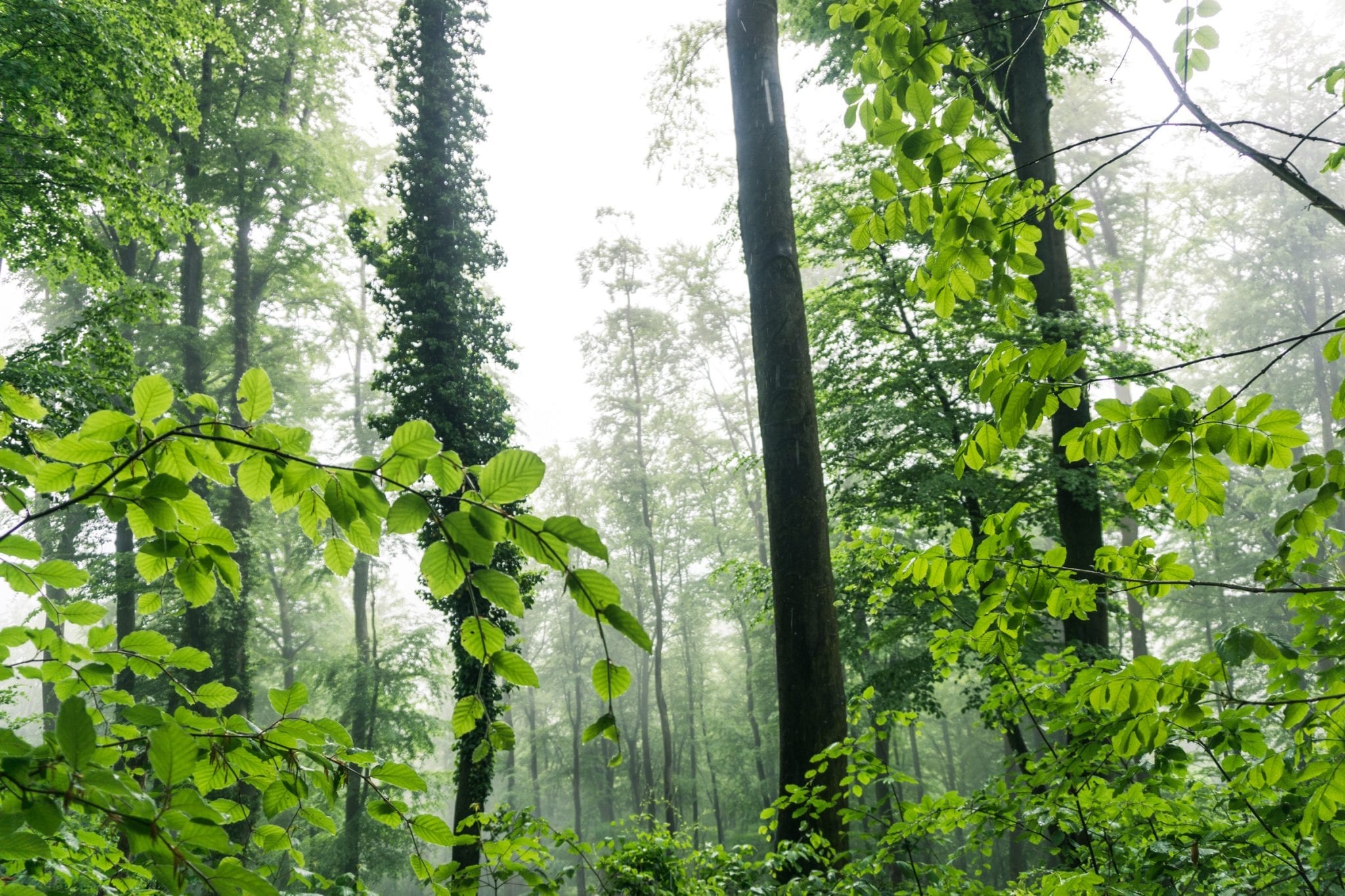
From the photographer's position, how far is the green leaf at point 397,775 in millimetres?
905

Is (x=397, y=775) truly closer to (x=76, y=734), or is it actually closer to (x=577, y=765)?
(x=76, y=734)

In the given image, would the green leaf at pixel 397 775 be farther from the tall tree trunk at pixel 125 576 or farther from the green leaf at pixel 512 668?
the tall tree trunk at pixel 125 576

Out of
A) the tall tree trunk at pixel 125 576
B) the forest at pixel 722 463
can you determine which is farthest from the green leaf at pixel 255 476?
the tall tree trunk at pixel 125 576

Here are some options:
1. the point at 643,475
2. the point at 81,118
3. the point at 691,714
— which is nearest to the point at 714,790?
the point at 691,714

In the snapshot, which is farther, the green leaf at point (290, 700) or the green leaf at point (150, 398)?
the green leaf at point (290, 700)

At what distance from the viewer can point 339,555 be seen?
0.90 meters

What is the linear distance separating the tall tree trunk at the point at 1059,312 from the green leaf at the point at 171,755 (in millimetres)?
5322

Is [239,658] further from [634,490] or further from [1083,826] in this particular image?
[1083,826]

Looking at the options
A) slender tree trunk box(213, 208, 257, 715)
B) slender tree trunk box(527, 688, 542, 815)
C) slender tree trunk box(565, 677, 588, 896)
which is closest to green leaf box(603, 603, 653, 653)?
slender tree trunk box(213, 208, 257, 715)

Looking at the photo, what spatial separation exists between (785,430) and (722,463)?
4.40m

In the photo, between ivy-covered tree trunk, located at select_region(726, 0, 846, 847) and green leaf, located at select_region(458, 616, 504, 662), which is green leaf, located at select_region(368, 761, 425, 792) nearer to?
green leaf, located at select_region(458, 616, 504, 662)

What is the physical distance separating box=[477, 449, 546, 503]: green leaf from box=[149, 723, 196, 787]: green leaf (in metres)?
0.38

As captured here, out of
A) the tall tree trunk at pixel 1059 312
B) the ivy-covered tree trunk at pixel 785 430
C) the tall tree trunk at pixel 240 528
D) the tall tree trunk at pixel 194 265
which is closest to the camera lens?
the ivy-covered tree trunk at pixel 785 430

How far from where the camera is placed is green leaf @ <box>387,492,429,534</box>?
0.68 metres
